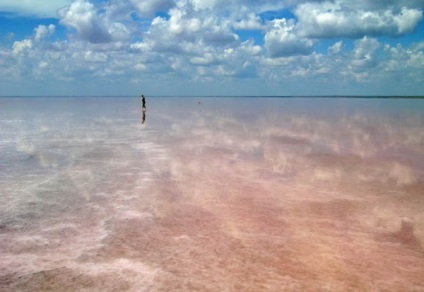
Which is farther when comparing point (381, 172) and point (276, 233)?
point (381, 172)

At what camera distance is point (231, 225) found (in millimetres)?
8711

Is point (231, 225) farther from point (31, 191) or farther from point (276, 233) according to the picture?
point (31, 191)

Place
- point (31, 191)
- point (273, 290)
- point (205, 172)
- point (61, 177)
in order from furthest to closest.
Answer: point (205, 172) < point (61, 177) < point (31, 191) < point (273, 290)

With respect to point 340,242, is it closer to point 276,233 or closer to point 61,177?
point 276,233

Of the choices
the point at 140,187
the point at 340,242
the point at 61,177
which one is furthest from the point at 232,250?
the point at 61,177

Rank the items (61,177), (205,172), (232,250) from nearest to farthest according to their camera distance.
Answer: (232,250), (61,177), (205,172)

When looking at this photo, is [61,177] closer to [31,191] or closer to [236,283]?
[31,191]

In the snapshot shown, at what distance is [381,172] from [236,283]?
10519 mm

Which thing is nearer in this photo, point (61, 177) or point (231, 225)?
point (231, 225)

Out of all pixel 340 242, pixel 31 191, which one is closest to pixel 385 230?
pixel 340 242

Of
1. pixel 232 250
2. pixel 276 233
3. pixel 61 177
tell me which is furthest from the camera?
pixel 61 177

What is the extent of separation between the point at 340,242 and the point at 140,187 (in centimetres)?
637

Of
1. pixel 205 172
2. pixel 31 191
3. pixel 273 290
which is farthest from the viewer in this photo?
pixel 205 172

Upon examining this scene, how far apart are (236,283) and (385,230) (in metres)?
4.15
